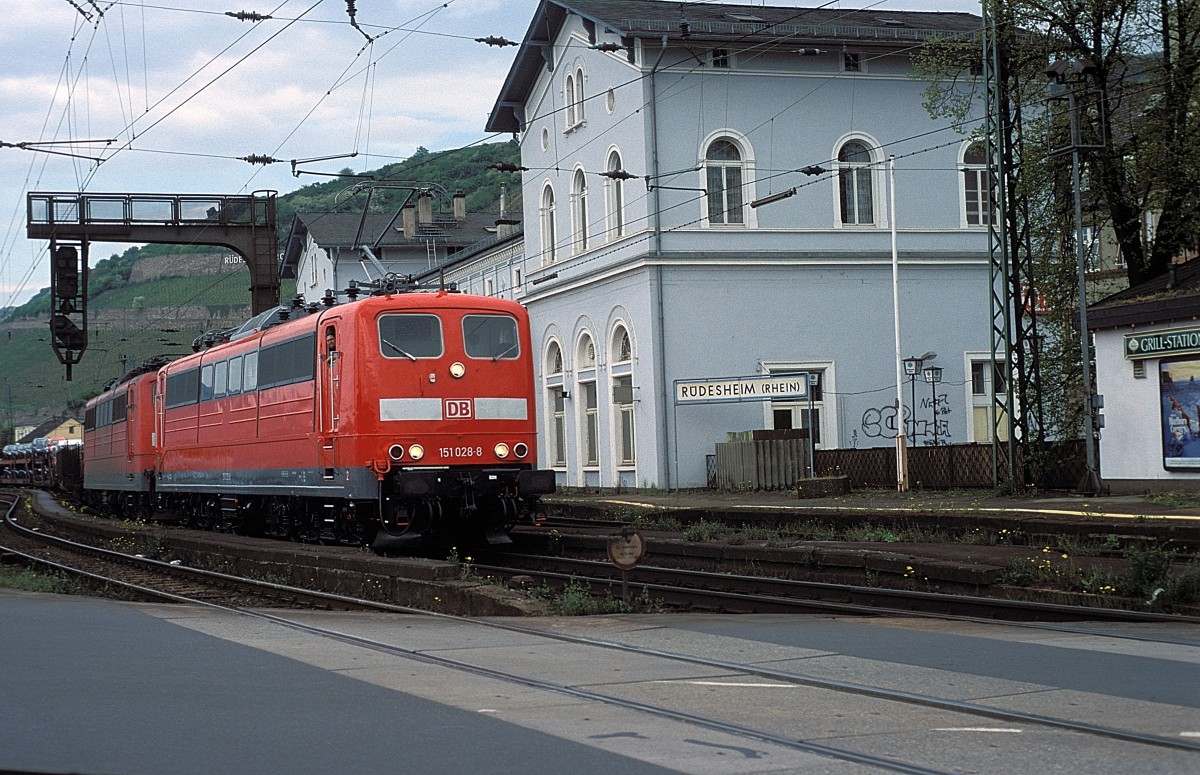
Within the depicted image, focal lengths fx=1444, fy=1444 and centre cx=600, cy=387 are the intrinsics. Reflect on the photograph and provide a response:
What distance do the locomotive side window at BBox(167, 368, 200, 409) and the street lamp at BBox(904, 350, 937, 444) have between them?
18194mm

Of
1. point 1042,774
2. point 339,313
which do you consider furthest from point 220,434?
point 1042,774

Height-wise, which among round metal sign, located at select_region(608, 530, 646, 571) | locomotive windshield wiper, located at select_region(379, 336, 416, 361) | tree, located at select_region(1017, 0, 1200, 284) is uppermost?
tree, located at select_region(1017, 0, 1200, 284)

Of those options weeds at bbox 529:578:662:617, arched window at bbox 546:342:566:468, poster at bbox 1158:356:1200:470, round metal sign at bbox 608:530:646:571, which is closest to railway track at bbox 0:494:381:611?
weeds at bbox 529:578:662:617

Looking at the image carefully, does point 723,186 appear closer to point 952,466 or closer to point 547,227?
point 547,227

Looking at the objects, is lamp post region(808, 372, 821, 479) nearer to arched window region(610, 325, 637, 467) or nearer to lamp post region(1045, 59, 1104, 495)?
arched window region(610, 325, 637, 467)

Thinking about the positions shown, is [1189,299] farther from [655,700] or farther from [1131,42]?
[655,700]

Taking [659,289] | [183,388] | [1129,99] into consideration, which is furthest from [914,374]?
[183,388]

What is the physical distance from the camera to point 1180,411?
25.0 meters

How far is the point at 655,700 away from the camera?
28.6 ft

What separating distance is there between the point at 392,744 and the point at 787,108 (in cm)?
3532

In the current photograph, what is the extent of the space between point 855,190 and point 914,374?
254 inches

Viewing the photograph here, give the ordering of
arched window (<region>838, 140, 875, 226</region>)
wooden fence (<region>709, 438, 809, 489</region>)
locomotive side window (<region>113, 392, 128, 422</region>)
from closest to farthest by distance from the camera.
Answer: wooden fence (<region>709, 438, 809, 489</region>)
locomotive side window (<region>113, 392, 128, 422</region>)
arched window (<region>838, 140, 875, 226</region>)

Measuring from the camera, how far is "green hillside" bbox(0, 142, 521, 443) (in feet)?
320

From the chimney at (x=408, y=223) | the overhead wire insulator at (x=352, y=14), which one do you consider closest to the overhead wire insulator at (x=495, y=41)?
the overhead wire insulator at (x=352, y=14)
